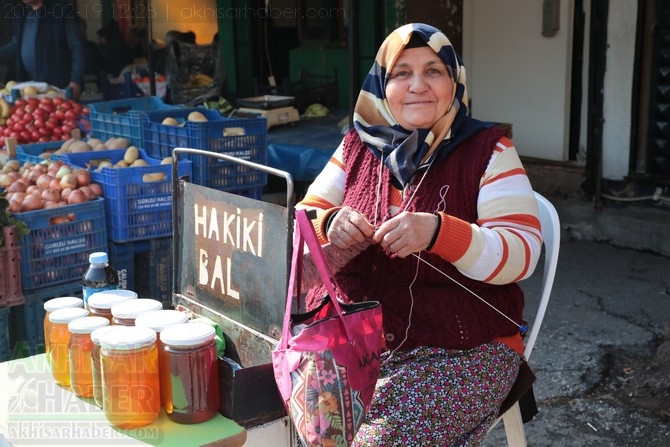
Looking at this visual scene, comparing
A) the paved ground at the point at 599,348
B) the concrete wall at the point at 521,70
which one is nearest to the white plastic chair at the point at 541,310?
the paved ground at the point at 599,348

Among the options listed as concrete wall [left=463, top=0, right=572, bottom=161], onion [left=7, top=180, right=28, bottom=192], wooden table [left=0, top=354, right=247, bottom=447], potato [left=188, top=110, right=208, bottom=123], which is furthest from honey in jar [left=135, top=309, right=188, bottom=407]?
concrete wall [left=463, top=0, right=572, bottom=161]

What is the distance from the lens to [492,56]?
6539mm

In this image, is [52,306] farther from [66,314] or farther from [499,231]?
[499,231]

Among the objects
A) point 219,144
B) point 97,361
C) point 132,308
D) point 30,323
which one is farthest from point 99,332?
point 219,144

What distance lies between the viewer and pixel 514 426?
7.63ft

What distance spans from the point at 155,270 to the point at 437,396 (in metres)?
2.31

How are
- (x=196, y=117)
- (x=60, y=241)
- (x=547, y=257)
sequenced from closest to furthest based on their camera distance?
1. (x=547, y=257)
2. (x=60, y=241)
3. (x=196, y=117)

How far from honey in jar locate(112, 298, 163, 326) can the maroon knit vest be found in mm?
575

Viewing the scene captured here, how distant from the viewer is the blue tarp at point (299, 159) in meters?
5.43

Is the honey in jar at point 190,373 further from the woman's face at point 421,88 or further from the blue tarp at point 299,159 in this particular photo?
the blue tarp at point 299,159

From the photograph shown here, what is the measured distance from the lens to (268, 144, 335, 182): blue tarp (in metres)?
5.43

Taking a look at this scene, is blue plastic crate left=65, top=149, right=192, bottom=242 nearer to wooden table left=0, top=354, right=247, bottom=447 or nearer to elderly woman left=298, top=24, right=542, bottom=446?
elderly woman left=298, top=24, right=542, bottom=446

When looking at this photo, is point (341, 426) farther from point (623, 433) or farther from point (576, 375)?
point (576, 375)

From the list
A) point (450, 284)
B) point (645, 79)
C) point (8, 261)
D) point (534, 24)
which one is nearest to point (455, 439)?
point (450, 284)
